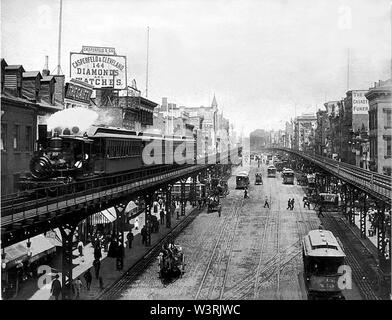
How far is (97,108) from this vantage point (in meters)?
50.7

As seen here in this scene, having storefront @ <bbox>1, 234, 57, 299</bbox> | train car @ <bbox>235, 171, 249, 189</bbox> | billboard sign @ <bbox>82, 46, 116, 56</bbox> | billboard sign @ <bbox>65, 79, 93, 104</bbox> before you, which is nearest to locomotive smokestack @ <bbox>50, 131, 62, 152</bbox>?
storefront @ <bbox>1, 234, 57, 299</bbox>

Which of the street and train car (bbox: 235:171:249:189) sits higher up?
train car (bbox: 235:171:249:189)

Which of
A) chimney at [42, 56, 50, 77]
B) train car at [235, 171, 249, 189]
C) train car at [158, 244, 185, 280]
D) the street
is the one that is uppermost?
chimney at [42, 56, 50, 77]

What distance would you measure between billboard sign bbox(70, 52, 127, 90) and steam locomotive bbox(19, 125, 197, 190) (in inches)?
362

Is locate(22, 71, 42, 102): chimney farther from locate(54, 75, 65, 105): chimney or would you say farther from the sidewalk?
the sidewalk

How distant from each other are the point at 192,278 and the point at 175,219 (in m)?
20.8

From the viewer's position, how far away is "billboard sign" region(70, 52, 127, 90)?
1556 inches

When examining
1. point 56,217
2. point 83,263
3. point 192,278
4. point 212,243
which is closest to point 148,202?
point 212,243

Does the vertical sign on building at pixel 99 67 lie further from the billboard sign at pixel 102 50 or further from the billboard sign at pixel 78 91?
the billboard sign at pixel 78 91

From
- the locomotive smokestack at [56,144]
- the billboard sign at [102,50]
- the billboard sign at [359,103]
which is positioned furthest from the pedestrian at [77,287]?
the billboard sign at [359,103]

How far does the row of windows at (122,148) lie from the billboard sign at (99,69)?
1079cm

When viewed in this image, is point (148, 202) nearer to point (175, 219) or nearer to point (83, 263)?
point (83, 263)

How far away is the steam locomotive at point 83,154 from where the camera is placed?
1889 cm

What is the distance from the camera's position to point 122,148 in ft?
94.2
